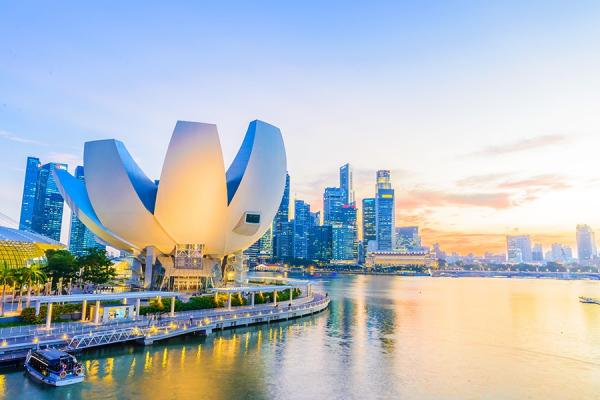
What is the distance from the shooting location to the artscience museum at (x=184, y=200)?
37594 millimetres

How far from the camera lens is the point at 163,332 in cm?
2641

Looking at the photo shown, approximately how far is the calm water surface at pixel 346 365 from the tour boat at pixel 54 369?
40 centimetres

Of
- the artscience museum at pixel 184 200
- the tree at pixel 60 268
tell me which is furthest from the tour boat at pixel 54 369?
the artscience museum at pixel 184 200

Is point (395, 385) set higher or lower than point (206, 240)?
lower

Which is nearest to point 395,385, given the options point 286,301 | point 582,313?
point 286,301

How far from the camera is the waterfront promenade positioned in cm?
2080

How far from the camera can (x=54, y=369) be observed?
58.6ft

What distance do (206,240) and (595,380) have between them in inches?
1296

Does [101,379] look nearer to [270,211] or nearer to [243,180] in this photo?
[243,180]

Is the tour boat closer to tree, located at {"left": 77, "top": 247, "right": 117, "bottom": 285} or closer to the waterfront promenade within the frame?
the waterfront promenade

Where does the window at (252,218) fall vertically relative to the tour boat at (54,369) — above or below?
above

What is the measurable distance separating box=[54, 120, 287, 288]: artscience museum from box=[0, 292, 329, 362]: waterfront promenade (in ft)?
30.8

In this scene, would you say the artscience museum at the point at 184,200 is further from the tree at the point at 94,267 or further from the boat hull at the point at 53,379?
the boat hull at the point at 53,379

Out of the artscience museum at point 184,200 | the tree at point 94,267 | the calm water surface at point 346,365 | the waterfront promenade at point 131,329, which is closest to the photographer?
the calm water surface at point 346,365
